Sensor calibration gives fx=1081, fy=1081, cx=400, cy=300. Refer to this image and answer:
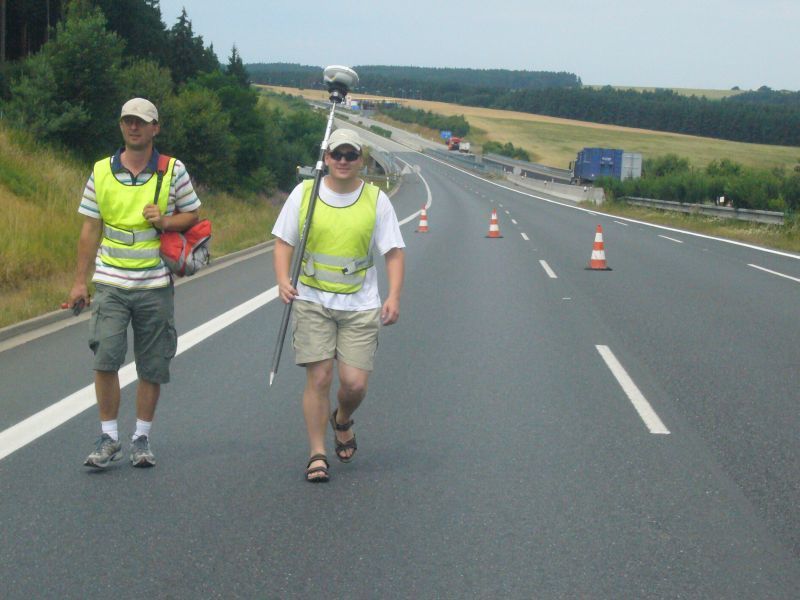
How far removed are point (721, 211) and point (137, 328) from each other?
32.3 m

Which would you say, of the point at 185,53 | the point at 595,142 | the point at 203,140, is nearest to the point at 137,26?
the point at 185,53

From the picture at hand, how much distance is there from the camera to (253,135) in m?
58.7

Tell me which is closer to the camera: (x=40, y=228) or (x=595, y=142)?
(x=40, y=228)

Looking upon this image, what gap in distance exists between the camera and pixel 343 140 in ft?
18.6

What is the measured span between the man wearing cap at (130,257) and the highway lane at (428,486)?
0.56 m

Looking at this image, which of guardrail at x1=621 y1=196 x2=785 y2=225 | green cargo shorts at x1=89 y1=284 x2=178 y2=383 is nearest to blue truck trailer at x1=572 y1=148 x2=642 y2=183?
guardrail at x1=621 y1=196 x2=785 y2=225

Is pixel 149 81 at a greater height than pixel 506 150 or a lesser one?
greater

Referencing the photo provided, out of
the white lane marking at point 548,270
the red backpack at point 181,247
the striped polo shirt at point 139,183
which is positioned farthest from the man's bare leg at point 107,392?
the white lane marking at point 548,270

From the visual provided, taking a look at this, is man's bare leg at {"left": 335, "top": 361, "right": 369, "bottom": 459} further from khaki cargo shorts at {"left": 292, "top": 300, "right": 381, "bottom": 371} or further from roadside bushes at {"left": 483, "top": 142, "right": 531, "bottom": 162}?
roadside bushes at {"left": 483, "top": 142, "right": 531, "bottom": 162}

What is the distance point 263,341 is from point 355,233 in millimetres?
5126

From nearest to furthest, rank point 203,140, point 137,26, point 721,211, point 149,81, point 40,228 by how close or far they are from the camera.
A: point 40,228 → point 721,211 → point 149,81 → point 203,140 → point 137,26

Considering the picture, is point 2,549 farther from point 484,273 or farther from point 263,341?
point 484,273

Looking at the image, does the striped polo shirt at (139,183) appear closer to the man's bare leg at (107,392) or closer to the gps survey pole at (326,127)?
the man's bare leg at (107,392)

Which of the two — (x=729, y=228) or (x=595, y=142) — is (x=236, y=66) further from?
(x=729, y=228)
